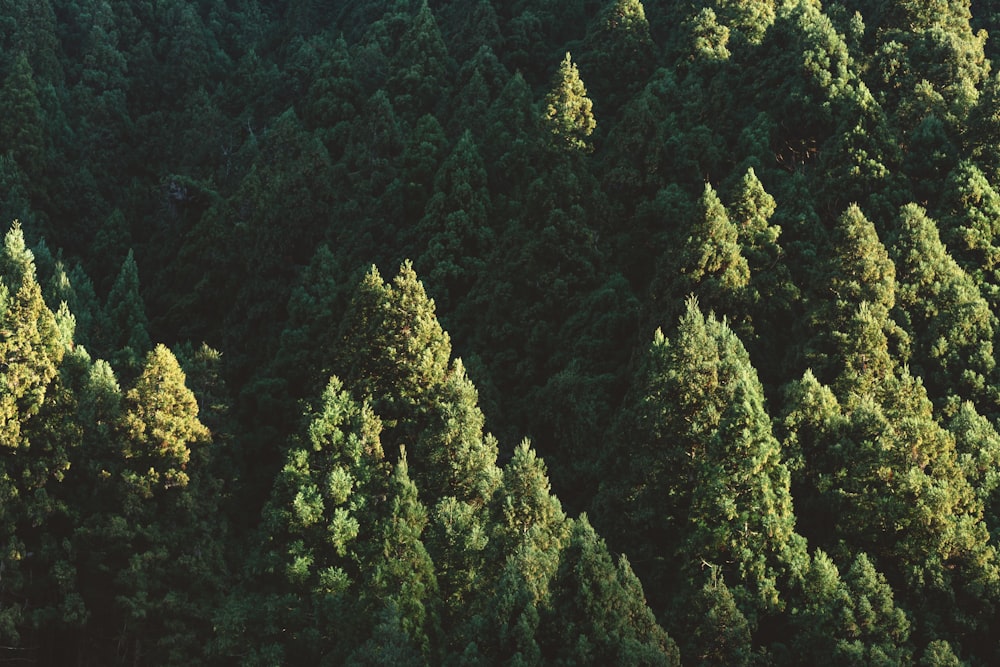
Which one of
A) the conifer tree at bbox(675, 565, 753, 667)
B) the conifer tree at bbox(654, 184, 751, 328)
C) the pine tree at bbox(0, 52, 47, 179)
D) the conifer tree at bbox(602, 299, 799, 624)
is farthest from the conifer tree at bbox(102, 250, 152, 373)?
the conifer tree at bbox(675, 565, 753, 667)

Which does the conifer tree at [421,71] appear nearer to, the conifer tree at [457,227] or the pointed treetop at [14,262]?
the conifer tree at [457,227]

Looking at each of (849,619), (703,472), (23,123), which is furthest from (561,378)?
(23,123)

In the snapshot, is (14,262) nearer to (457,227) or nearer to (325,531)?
(457,227)

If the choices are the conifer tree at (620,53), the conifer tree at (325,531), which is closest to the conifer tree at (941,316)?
the conifer tree at (325,531)

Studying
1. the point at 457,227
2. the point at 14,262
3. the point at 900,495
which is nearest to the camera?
the point at 900,495

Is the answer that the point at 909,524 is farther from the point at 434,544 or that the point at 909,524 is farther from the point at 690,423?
the point at 434,544

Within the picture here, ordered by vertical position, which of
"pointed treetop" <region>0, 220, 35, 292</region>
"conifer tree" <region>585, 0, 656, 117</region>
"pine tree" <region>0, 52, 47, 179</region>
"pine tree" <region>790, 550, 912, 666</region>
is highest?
"pine tree" <region>0, 52, 47, 179</region>

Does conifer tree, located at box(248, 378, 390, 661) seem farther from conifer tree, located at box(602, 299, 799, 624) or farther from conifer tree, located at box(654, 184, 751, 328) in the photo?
conifer tree, located at box(654, 184, 751, 328)
